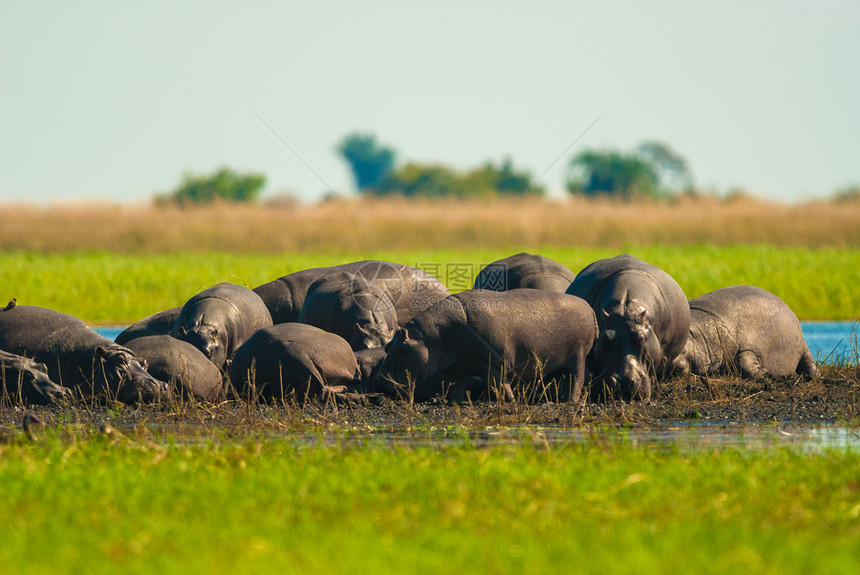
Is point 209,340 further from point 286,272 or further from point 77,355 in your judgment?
point 286,272

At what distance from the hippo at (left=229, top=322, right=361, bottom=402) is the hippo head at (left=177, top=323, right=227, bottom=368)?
1.13m

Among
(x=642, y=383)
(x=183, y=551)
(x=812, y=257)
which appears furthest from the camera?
(x=812, y=257)

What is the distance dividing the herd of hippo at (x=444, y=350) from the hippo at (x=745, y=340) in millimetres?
17

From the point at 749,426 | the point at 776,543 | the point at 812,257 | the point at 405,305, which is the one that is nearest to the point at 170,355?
the point at 405,305

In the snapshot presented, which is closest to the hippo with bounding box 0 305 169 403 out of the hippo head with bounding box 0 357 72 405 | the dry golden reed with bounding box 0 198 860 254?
the hippo head with bounding box 0 357 72 405

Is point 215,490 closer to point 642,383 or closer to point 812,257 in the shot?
point 642,383

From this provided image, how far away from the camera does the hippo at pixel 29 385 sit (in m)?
10.6

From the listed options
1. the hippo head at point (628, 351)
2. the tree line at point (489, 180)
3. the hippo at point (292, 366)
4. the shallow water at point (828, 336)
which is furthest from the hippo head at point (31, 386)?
the tree line at point (489, 180)

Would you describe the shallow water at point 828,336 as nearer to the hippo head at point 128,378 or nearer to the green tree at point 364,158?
the hippo head at point 128,378

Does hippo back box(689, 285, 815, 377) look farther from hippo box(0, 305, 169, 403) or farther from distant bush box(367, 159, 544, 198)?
distant bush box(367, 159, 544, 198)

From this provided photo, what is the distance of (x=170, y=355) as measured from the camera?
11.0m

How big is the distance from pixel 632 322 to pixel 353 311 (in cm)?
348

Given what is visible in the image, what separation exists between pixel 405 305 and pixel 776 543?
8.83m

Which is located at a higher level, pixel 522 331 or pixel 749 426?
pixel 522 331
